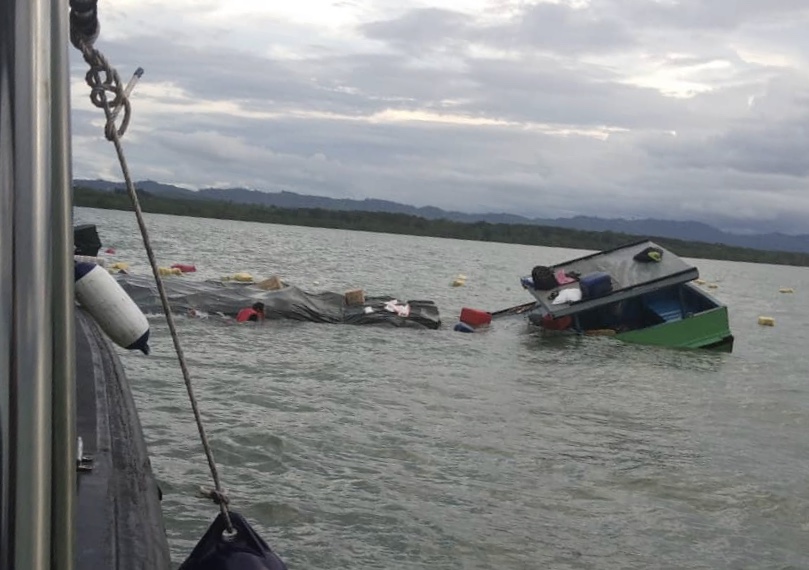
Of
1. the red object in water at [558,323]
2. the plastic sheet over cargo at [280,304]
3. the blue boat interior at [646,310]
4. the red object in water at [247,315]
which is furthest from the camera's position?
the red object in water at [558,323]

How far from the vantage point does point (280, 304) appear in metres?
19.2

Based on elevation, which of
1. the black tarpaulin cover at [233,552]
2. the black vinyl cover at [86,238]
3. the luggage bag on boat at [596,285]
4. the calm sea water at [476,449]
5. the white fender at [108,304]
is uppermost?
the black vinyl cover at [86,238]

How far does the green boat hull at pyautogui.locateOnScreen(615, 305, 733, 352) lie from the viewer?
62.4 feet

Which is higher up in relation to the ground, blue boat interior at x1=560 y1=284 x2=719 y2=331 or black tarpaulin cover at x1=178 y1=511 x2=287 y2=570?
black tarpaulin cover at x1=178 y1=511 x2=287 y2=570

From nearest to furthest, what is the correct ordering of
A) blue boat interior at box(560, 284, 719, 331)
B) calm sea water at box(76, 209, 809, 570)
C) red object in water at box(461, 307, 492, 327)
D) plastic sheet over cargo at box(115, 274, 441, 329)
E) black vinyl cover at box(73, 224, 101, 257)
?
calm sea water at box(76, 209, 809, 570) < black vinyl cover at box(73, 224, 101, 257) < plastic sheet over cargo at box(115, 274, 441, 329) < blue boat interior at box(560, 284, 719, 331) < red object in water at box(461, 307, 492, 327)

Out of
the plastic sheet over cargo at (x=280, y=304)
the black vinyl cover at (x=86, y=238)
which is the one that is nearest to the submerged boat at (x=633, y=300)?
the plastic sheet over cargo at (x=280, y=304)

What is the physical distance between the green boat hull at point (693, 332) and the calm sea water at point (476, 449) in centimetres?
35

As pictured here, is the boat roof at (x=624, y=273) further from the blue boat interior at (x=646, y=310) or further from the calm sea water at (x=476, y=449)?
the calm sea water at (x=476, y=449)

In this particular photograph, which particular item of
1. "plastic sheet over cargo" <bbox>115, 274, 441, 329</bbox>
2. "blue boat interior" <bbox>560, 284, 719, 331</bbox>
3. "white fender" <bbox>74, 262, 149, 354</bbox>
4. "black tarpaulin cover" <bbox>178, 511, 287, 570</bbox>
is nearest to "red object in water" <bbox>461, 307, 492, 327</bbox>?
"plastic sheet over cargo" <bbox>115, 274, 441, 329</bbox>

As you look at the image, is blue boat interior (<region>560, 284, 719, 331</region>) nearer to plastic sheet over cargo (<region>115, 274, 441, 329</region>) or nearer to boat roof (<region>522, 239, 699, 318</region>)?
boat roof (<region>522, 239, 699, 318</region>)

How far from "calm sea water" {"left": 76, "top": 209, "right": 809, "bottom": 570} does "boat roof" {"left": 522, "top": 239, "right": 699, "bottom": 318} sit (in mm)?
1057

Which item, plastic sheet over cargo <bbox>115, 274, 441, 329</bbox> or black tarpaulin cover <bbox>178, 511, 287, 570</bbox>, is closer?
black tarpaulin cover <bbox>178, 511, 287, 570</bbox>

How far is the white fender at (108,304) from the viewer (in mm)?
2506

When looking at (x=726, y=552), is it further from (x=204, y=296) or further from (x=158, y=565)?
(x=204, y=296)
